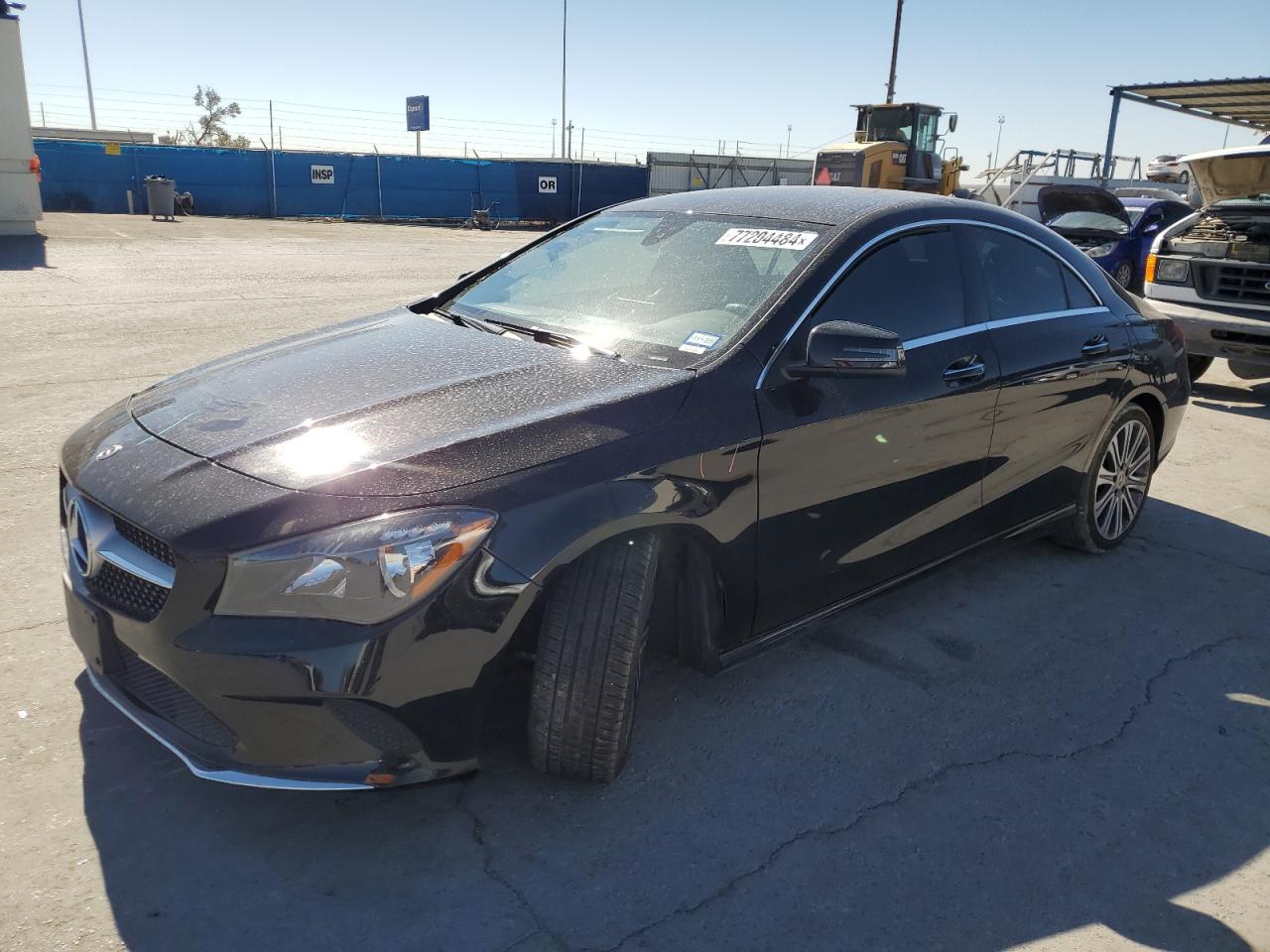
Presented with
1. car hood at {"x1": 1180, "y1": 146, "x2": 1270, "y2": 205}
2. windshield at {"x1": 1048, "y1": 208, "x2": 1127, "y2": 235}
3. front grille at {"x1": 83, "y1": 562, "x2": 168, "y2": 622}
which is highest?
car hood at {"x1": 1180, "y1": 146, "x2": 1270, "y2": 205}

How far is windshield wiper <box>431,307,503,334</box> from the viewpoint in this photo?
3.50 metres

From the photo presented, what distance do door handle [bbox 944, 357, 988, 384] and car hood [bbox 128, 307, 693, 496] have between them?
46.6 inches

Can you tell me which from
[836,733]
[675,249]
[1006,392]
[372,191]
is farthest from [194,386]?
[372,191]

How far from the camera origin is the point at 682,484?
2.73m

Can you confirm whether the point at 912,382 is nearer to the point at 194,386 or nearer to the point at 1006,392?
the point at 1006,392

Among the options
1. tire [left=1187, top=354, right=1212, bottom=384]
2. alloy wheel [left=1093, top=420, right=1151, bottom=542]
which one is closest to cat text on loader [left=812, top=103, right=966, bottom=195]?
tire [left=1187, top=354, right=1212, bottom=384]

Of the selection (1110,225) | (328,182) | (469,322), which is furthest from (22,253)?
(328,182)

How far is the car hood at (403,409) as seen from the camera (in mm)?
2441

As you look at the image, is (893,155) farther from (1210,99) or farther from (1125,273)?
(1125,273)

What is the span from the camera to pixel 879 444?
3.30 metres

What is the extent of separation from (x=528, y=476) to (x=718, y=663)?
945mm

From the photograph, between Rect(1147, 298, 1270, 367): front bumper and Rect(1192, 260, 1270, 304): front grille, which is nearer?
Rect(1147, 298, 1270, 367): front bumper

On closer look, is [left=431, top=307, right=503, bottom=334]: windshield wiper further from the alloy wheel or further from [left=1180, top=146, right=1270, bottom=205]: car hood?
[left=1180, top=146, right=1270, bottom=205]: car hood

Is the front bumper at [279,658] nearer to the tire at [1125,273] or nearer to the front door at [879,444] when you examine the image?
the front door at [879,444]
